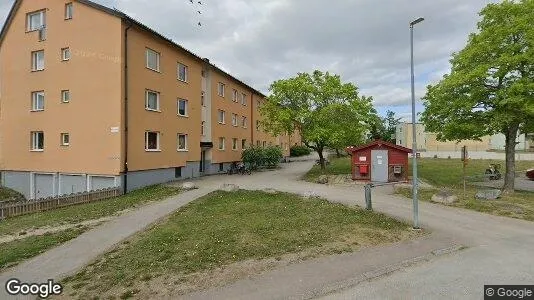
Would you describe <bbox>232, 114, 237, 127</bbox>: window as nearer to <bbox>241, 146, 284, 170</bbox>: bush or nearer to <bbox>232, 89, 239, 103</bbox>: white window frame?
<bbox>232, 89, 239, 103</bbox>: white window frame

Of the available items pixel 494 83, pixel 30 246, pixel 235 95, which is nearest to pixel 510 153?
pixel 494 83

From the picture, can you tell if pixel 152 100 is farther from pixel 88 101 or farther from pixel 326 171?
pixel 326 171

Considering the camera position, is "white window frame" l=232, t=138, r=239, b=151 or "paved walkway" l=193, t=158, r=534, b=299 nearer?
"paved walkway" l=193, t=158, r=534, b=299

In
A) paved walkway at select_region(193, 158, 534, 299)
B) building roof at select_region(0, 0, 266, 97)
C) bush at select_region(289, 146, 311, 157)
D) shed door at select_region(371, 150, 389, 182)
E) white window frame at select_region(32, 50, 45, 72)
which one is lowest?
paved walkway at select_region(193, 158, 534, 299)

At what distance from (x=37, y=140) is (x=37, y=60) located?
15.9 ft

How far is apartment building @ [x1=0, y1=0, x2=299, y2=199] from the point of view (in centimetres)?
1859

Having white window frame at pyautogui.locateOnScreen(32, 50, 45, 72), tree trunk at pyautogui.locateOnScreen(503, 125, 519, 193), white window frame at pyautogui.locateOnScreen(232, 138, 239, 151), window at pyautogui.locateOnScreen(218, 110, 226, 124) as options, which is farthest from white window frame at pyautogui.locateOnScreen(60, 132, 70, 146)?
tree trunk at pyautogui.locateOnScreen(503, 125, 519, 193)

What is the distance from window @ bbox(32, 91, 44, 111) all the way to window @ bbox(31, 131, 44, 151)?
145cm

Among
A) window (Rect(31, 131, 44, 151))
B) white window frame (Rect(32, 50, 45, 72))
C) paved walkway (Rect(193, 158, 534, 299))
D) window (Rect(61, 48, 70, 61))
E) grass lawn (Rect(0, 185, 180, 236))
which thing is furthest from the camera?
window (Rect(31, 131, 44, 151))

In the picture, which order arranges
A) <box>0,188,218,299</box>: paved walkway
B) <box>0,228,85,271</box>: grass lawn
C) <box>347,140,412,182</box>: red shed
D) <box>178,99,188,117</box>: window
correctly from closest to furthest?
<box>0,188,218,299</box>: paved walkway < <box>0,228,85,271</box>: grass lawn < <box>347,140,412,182</box>: red shed < <box>178,99,188,117</box>: window

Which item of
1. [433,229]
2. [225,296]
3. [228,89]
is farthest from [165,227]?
[228,89]

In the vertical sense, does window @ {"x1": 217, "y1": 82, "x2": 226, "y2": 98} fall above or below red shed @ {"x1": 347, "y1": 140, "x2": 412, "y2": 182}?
above

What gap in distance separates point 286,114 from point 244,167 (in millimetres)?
6290

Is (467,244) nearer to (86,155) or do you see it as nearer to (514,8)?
(514,8)
